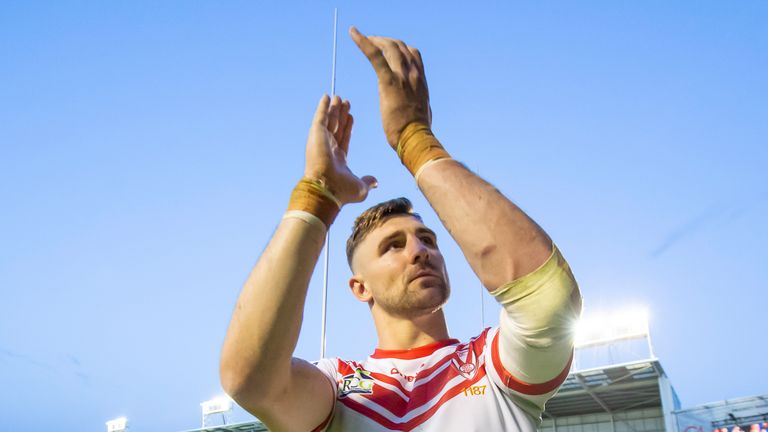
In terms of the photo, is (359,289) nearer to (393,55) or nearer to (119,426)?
(393,55)

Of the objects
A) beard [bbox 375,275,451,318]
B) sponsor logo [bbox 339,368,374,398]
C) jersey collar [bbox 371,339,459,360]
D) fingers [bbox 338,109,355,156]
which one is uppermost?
fingers [bbox 338,109,355,156]

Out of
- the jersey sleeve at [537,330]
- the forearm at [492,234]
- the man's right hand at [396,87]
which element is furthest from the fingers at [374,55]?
the jersey sleeve at [537,330]

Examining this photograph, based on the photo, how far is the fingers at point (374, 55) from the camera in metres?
2.59

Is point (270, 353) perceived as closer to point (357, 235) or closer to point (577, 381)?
point (357, 235)

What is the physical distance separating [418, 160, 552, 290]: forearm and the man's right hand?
1.41 ft

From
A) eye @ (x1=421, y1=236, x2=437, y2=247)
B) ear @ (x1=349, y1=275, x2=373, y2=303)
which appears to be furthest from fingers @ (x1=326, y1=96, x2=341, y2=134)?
ear @ (x1=349, y1=275, x2=373, y2=303)

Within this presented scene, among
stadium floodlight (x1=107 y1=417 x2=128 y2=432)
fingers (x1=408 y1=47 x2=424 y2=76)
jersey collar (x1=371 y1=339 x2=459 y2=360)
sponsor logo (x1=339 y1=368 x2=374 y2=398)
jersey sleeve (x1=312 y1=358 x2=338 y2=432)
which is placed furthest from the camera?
stadium floodlight (x1=107 y1=417 x2=128 y2=432)

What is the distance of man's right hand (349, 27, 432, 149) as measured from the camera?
8.46ft

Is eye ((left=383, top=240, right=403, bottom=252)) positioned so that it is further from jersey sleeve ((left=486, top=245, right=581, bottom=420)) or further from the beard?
jersey sleeve ((left=486, top=245, right=581, bottom=420))

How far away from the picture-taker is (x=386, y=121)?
2600mm

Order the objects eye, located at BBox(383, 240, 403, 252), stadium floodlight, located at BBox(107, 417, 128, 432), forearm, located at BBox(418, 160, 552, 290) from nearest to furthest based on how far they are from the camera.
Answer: forearm, located at BBox(418, 160, 552, 290), eye, located at BBox(383, 240, 403, 252), stadium floodlight, located at BBox(107, 417, 128, 432)

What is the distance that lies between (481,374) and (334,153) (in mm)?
1021

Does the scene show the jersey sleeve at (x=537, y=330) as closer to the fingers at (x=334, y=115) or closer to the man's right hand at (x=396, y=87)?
the man's right hand at (x=396, y=87)

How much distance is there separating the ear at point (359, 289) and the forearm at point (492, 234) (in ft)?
4.62
